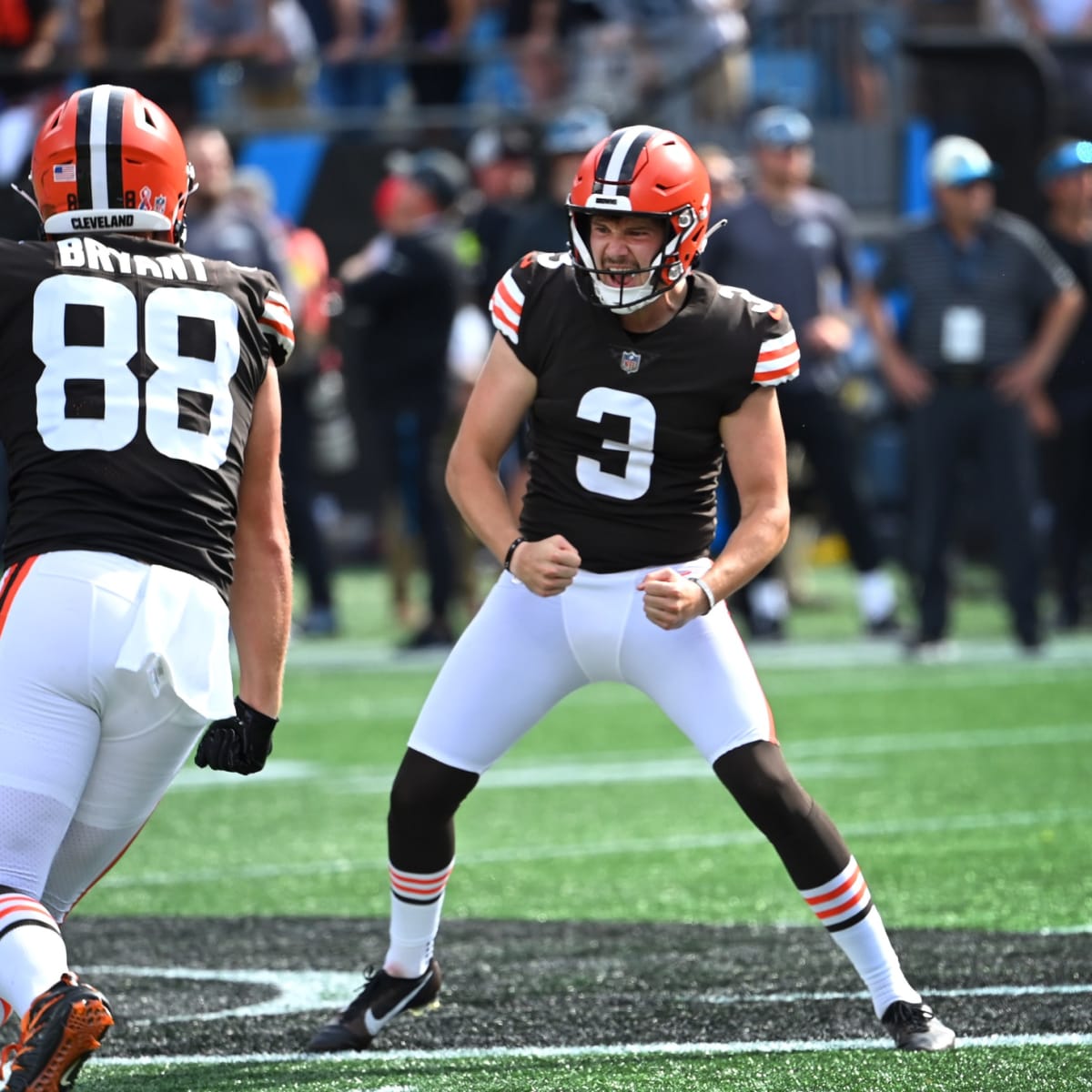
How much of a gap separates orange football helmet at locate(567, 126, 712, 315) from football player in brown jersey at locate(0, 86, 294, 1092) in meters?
0.76

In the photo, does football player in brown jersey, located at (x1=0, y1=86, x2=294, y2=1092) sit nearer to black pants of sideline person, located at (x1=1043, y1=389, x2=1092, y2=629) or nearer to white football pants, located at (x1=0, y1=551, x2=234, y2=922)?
white football pants, located at (x1=0, y1=551, x2=234, y2=922)

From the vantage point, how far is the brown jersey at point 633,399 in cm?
477

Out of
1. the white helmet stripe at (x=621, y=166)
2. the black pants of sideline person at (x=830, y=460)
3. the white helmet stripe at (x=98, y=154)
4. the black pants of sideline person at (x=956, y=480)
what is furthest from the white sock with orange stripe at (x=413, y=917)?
the black pants of sideline person at (x=830, y=460)

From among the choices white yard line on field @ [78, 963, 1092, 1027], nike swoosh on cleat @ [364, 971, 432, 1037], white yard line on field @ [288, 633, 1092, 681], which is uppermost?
nike swoosh on cleat @ [364, 971, 432, 1037]

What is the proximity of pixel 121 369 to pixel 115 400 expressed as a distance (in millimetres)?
53

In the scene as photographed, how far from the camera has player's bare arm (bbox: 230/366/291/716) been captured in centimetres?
426

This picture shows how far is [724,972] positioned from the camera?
5387mm

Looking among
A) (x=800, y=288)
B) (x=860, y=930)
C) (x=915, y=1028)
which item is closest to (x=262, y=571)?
(x=860, y=930)

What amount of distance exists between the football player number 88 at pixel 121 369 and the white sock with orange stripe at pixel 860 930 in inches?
58.0

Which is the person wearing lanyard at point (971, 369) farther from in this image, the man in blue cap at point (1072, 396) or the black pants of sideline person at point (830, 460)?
the man in blue cap at point (1072, 396)

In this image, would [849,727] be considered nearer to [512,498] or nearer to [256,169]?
[512,498]

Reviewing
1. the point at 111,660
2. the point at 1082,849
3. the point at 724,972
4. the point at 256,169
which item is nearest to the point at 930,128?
the point at 256,169

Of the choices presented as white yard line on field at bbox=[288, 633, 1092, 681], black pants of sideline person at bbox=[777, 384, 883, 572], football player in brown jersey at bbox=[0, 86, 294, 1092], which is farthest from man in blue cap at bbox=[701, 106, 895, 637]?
football player in brown jersey at bbox=[0, 86, 294, 1092]

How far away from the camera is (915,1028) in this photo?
4.51 meters
